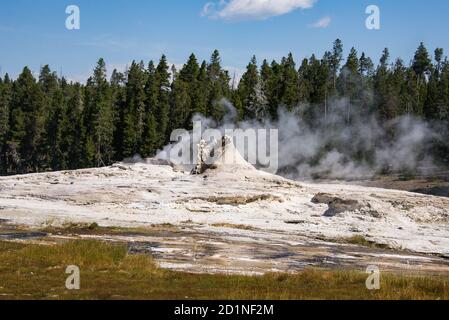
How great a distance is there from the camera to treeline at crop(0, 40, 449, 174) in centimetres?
8544

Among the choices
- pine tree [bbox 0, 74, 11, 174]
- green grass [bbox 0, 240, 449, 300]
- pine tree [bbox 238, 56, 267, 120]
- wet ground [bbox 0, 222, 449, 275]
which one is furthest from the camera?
pine tree [bbox 0, 74, 11, 174]

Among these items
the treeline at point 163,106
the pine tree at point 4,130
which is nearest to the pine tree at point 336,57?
the treeline at point 163,106

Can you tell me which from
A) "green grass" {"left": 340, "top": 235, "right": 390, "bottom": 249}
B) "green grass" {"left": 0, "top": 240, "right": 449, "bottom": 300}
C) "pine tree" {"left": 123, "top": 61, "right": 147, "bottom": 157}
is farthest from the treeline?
"green grass" {"left": 0, "top": 240, "right": 449, "bottom": 300}

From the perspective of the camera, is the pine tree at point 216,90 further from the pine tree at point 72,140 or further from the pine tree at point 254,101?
the pine tree at point 72,140

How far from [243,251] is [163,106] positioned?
64.1 metres

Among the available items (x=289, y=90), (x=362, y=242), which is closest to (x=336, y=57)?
(x=289, y=90)

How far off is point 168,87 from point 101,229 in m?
65.8

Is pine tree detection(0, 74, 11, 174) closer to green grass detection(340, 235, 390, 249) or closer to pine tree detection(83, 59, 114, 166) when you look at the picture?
pine tree detection(83, 59, 114, 166)

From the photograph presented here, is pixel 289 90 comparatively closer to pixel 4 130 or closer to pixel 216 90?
pixel 216 90

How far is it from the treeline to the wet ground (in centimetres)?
5235

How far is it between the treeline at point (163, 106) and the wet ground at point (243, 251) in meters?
52.4

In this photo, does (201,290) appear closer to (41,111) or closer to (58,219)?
(58,219)
